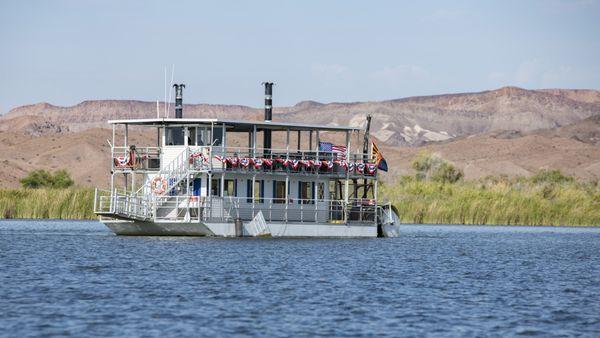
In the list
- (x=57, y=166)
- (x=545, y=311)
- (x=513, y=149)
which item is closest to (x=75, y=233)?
(x=545, y=311)

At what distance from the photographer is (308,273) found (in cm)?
4266

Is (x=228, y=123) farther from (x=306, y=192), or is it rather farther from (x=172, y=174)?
(x=306, y=192)

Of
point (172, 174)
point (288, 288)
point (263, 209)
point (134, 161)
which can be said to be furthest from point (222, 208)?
point (288, 288)

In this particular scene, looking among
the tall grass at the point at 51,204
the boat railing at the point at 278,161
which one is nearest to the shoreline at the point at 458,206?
the tall grass at the point at 51,204

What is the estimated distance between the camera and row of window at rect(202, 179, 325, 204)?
193ft

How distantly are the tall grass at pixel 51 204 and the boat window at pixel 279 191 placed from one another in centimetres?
1904

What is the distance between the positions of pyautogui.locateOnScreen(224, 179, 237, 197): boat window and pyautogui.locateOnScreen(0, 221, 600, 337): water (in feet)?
8.25

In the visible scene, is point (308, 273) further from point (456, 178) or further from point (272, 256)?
point (456, 178)

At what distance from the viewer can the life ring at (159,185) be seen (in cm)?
5750

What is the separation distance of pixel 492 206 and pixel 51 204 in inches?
1074

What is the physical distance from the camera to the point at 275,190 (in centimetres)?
6050

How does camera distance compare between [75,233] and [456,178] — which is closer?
[75,233]

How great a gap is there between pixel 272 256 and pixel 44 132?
150228 millimetres

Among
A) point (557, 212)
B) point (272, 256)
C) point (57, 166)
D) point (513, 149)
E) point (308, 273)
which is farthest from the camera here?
point (513, 149)
